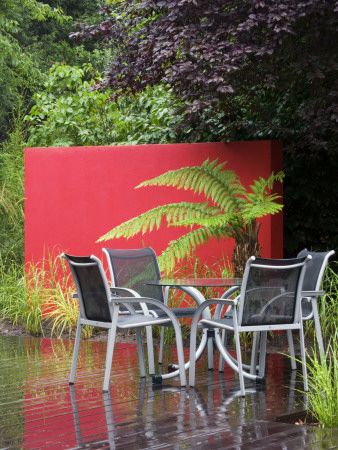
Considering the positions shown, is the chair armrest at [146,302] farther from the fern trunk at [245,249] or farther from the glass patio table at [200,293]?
the fern trunk at [245,249]

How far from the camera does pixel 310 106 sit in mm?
8188

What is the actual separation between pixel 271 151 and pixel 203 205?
0.96 m

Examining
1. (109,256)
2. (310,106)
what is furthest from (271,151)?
(109,256)

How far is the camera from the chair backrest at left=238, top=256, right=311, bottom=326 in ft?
18.6

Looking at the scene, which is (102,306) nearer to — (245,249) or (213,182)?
(245,249)

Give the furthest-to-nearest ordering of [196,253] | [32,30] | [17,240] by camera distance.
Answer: [32,30], [17,240], [196,253]

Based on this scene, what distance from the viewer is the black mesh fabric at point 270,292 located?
5684mm

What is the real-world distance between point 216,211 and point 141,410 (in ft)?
11.8

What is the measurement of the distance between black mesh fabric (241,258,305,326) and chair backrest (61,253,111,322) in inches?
40.6

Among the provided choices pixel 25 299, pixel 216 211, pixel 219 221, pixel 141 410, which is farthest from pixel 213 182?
pixel 141 410

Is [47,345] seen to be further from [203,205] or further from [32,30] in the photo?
[32,30]

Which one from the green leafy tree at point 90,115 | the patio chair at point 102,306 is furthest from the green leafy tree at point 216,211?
the green leafy tree at point 90,115

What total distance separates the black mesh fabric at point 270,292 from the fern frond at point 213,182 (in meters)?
2.61

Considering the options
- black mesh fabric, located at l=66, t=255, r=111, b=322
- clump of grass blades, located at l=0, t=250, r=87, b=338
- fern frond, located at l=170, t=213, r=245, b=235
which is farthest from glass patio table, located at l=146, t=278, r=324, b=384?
clump of grass blades, located at l=0, t=250, r=87, b=338
